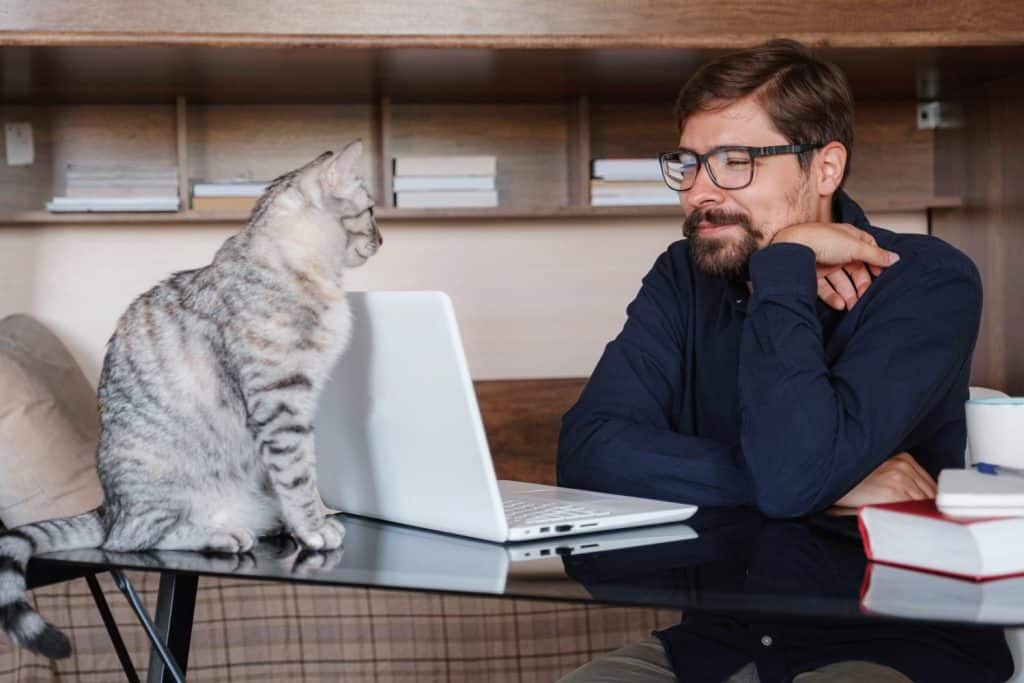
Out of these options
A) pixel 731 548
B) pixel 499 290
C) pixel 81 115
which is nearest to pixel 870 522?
pixel 731 548

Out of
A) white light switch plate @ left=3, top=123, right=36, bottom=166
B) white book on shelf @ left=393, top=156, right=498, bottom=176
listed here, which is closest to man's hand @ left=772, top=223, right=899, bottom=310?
white book on shelf @ left=393, top=156, right=498, bottom=176

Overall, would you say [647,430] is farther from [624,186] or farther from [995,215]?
[995,215]

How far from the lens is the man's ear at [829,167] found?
1.66 meters

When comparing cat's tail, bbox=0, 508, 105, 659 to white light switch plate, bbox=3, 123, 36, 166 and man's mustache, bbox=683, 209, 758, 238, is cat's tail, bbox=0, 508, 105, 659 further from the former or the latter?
white light switch plate, bbox=3, 123, 36, 166

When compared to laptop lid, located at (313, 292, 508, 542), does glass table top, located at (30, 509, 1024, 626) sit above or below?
below

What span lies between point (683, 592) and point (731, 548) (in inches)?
7.8

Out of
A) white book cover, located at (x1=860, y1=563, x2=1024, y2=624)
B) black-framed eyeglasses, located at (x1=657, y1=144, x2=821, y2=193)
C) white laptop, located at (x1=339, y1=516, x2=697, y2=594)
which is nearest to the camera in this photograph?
white book cover, located at (x1=860, y1=563, x2=1024, y2=624)

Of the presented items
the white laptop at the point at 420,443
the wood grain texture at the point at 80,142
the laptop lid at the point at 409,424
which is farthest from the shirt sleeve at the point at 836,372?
the wood grain texture at the point at 80,142

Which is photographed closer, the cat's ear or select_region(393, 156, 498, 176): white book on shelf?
the cat's ear

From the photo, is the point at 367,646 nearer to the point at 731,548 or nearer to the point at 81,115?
the point at 731,548

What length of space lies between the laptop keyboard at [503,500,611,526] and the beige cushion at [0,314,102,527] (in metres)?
0.94

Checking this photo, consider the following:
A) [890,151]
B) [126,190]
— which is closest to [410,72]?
[126,190]

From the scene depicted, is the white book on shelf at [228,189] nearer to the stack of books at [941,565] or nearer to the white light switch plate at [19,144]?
the white light switch plate at [19,144]

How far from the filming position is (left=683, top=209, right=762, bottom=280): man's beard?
1.62 m
